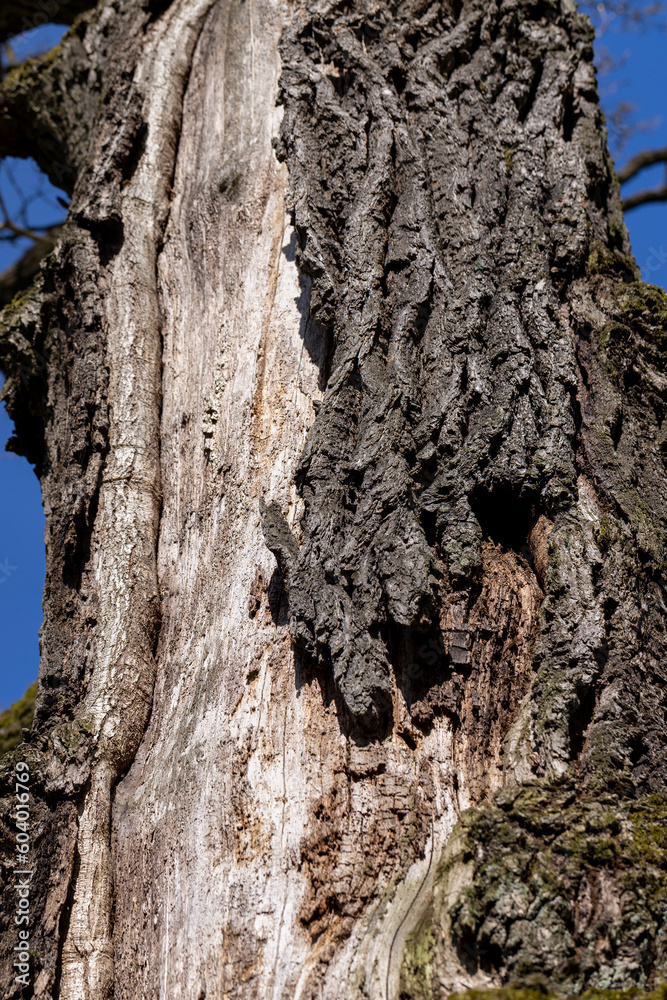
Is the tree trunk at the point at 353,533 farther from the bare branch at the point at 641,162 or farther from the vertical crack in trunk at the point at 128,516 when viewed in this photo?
the bare branch at the point at 641,162

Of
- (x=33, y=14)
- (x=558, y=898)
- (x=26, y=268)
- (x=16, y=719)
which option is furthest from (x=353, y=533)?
(x=33, y=14)

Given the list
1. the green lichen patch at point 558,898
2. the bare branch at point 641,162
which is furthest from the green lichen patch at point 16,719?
the bare branch at point 641,162

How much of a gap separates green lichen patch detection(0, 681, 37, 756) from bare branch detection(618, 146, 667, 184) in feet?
15.9

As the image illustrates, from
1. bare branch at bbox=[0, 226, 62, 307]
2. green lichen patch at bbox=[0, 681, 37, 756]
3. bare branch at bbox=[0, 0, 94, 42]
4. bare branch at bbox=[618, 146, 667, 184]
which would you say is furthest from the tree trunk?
bare branch at bbox=[618, 146, 667, 184]

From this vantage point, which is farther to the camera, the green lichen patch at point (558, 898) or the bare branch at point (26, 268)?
the bare branch at point (26, 268)

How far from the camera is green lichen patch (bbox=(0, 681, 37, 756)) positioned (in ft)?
10.4

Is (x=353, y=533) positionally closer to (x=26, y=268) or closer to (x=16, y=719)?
(x=16, y=719)

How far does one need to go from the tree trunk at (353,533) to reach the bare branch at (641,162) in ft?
11.3

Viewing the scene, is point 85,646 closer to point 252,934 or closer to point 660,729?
point 252,934

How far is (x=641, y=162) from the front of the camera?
18.2 ft

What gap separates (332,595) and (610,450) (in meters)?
0.73

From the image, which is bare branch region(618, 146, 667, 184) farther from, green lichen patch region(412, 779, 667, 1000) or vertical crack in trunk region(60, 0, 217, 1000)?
green lichen patch region(412, 779, 667, 1000)

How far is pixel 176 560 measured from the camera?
6.95 feet

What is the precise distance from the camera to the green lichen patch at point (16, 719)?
3.18 meters
